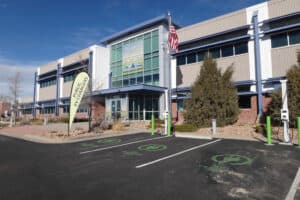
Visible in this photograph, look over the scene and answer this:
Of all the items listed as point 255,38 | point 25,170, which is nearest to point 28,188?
point 25,170

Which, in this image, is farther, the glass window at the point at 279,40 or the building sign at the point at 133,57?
the building sign at the point at 133,57

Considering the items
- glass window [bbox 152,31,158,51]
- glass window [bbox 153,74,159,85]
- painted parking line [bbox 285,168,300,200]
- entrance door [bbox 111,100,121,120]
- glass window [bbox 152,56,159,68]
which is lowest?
painted parking line [bbox 285,168,300,200]

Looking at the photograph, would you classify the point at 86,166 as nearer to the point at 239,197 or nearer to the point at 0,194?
the point at 0,194

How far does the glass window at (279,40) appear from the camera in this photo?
18469mm

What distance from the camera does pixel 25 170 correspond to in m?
6.64

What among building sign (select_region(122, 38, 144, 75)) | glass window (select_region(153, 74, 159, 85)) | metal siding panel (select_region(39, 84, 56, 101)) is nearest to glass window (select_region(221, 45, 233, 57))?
glass window (select_region(153, 74, 159, 85))

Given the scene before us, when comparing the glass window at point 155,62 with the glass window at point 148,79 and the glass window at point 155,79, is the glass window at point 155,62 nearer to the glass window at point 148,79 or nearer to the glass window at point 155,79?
the glass window at point 155,79

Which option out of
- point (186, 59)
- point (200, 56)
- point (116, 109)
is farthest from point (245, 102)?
point (116, 109)

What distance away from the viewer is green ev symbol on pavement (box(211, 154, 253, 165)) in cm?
707

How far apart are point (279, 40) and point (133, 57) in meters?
16.8

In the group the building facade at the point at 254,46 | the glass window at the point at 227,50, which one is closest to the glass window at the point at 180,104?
the building facade at the point at 254,46

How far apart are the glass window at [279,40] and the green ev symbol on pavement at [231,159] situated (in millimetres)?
14945

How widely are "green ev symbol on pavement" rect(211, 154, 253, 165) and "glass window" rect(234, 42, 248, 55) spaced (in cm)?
1548

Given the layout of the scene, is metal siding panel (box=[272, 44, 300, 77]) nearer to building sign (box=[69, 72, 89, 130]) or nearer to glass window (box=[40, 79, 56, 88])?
building sign (box=[69, 72, 89, 130])
